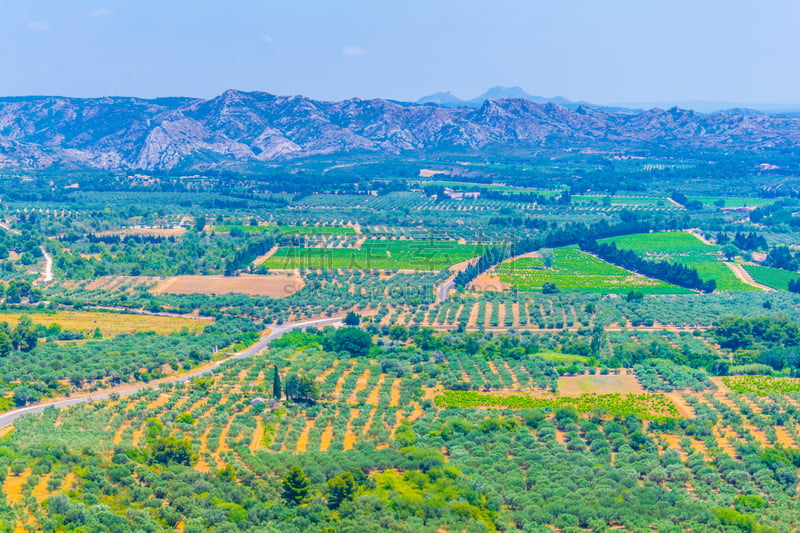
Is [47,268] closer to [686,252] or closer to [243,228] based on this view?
[243,228]

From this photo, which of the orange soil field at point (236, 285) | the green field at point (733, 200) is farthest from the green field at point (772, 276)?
the green field at point (733, 200)

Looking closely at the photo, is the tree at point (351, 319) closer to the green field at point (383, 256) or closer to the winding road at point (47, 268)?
the green field at point (383, 256)

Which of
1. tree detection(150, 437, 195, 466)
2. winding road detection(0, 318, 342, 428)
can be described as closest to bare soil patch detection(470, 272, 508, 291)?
winding road detection(0, 318, 342, 428)

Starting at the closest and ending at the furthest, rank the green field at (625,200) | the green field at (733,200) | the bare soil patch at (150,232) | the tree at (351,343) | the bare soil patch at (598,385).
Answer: the bare soil patch at (598,385)
the tree at (351,343)
the bare soil patch at (150,232)
the green field at (733,200)
the green field at (625,200)

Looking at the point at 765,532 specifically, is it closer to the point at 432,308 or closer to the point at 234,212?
the point at 432,308

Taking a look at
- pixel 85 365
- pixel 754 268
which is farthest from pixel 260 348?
pixel 754 268

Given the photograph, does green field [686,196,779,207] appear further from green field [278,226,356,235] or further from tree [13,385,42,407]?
tree [13,385,42,407]
